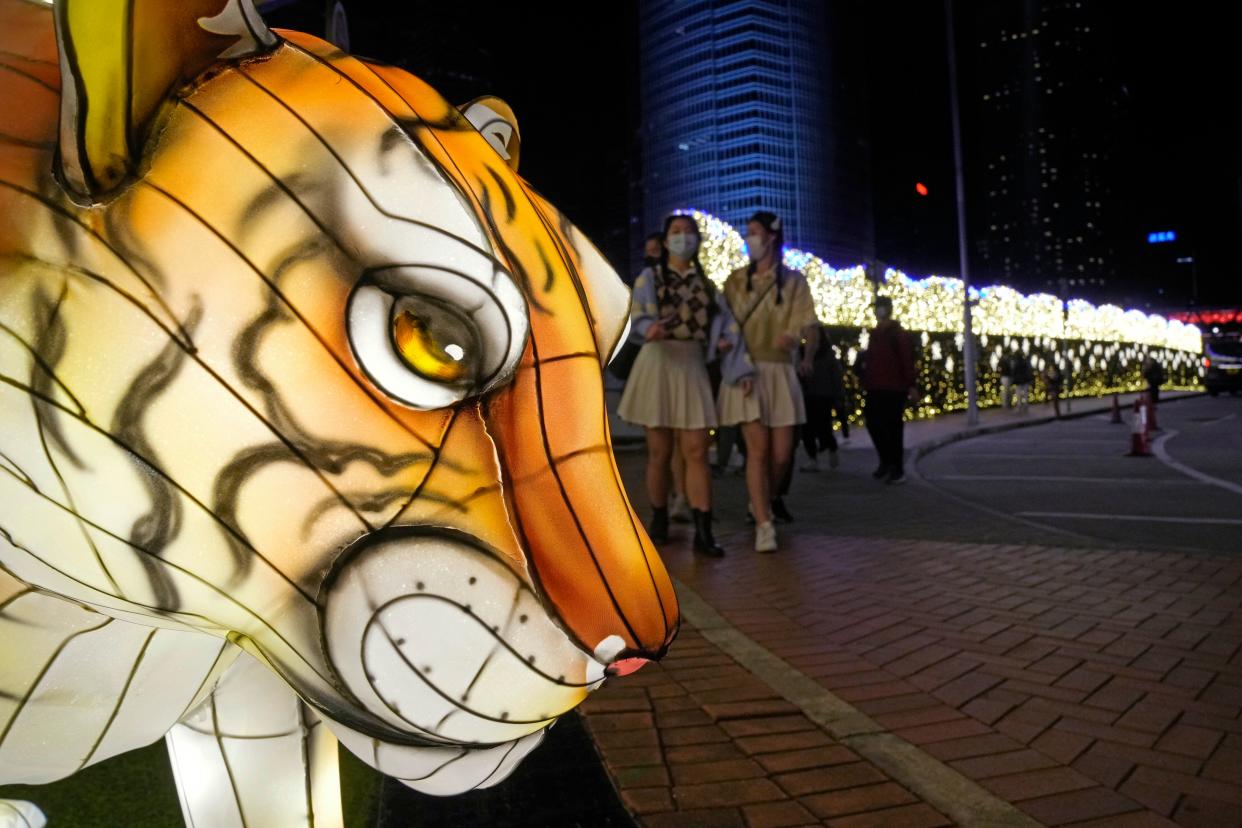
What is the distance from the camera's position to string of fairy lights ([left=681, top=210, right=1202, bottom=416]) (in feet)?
48.5

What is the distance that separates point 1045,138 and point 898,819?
69651 mm

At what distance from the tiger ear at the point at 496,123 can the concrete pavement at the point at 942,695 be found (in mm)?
1433

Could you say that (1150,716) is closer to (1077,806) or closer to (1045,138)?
(1077,806)

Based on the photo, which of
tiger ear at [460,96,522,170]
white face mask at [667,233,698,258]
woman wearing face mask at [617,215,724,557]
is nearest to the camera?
tiger ear at [460,96,522,170]

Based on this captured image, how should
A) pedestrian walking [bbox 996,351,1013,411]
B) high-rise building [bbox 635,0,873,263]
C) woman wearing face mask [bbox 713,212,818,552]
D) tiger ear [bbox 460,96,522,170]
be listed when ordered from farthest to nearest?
high-rise building [bbox 635,0,873,263]
pedestrian walking [bbox 996,351,1013,411]
woman wearing face mask [bbox 713,212,818,552]
tiger ear [bbox 460,96,522,170]

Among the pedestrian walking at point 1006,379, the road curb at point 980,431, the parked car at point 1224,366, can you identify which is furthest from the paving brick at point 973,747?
the parked car at point 1224,366

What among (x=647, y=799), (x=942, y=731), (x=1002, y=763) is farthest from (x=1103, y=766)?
(x=647, y=799)

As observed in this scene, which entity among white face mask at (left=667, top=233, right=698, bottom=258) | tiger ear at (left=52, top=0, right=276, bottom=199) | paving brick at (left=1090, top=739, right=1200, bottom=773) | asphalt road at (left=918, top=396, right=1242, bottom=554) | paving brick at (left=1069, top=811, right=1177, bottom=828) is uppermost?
white face mask at (left=667, top=233, right=698, bottom=258)

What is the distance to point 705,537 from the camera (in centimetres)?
458

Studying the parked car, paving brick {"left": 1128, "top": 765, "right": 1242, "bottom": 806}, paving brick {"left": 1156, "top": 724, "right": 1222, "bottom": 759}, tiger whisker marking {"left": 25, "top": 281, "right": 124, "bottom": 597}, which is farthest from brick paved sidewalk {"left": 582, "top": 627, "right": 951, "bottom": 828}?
the parked car

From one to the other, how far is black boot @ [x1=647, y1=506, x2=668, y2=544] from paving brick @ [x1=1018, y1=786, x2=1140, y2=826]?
9.50 feet

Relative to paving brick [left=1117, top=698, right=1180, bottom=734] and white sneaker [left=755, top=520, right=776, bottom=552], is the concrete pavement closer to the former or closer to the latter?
paving brick [left=1117, top=698, right=1180, bottom=734]

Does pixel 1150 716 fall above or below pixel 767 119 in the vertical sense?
below

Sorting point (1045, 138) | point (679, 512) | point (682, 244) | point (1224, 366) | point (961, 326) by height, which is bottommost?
point (679, 512)
